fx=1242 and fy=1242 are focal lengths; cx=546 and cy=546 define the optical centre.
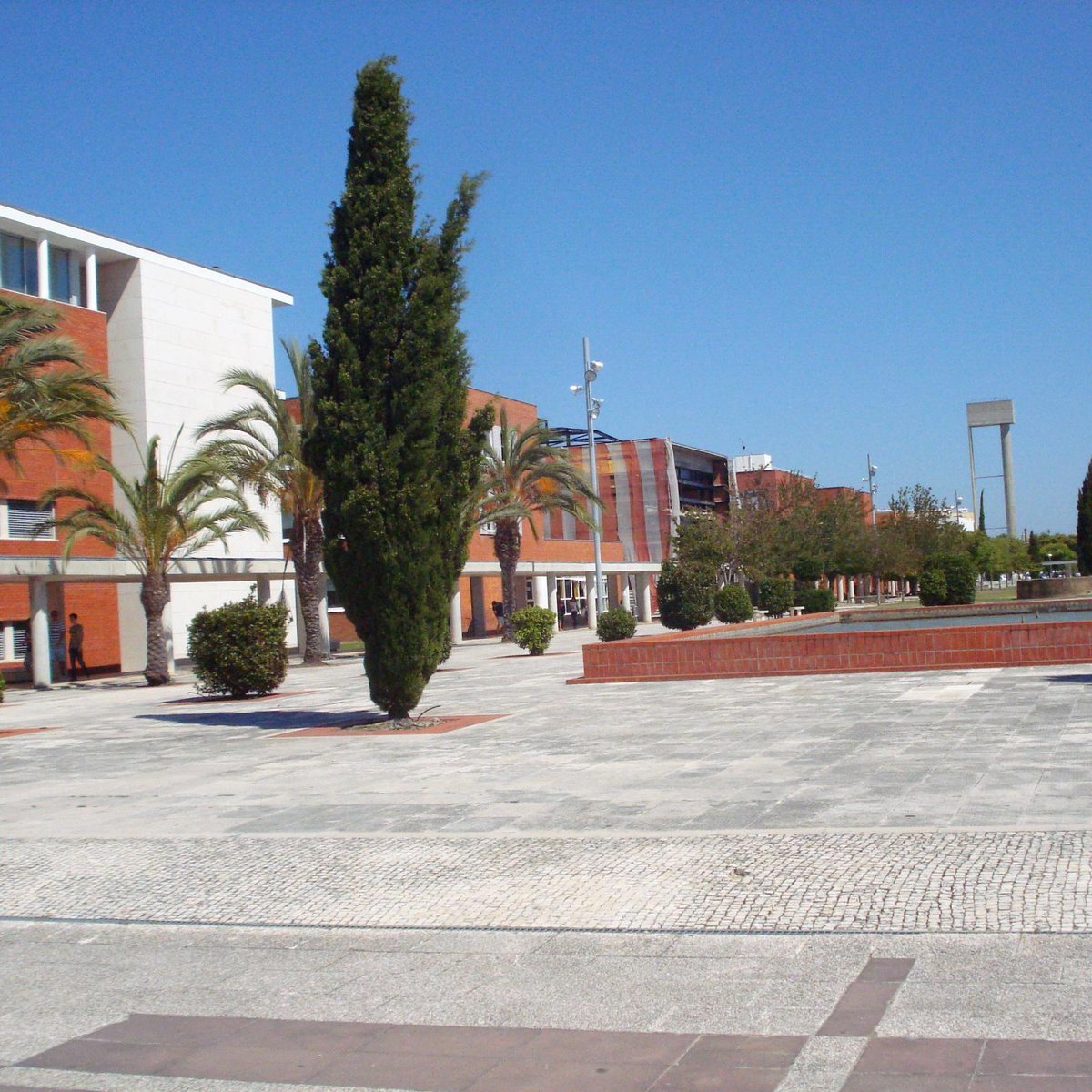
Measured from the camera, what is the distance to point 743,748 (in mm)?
12188

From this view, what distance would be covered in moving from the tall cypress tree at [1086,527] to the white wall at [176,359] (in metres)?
31.3

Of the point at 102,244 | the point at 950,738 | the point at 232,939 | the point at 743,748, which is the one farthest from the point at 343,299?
the point at 102,244

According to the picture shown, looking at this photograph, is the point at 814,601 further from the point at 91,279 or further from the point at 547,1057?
the point at 547,1057

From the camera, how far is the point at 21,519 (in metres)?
34.8

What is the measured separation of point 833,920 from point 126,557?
26.0 meters

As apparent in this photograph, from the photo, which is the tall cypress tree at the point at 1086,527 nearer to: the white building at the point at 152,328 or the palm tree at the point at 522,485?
the palm tree at the point at 522,485

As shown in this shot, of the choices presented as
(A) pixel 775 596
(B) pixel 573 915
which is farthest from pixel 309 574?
(B) pixel 573 915

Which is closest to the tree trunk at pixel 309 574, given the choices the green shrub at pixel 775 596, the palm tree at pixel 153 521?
the palm tree at pixel 153 521

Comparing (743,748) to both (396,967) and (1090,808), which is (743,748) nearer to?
(1090,808)

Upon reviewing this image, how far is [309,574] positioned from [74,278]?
12501 millimetres

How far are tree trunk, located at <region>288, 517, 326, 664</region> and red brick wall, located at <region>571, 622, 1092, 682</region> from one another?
13.5 meters

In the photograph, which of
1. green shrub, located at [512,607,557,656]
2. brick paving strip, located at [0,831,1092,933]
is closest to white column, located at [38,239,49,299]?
green shrub, located at [512,607,557,656]

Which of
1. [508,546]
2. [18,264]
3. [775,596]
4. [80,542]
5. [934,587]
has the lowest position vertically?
[775,596]

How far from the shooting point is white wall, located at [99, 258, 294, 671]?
3903 centimetres
